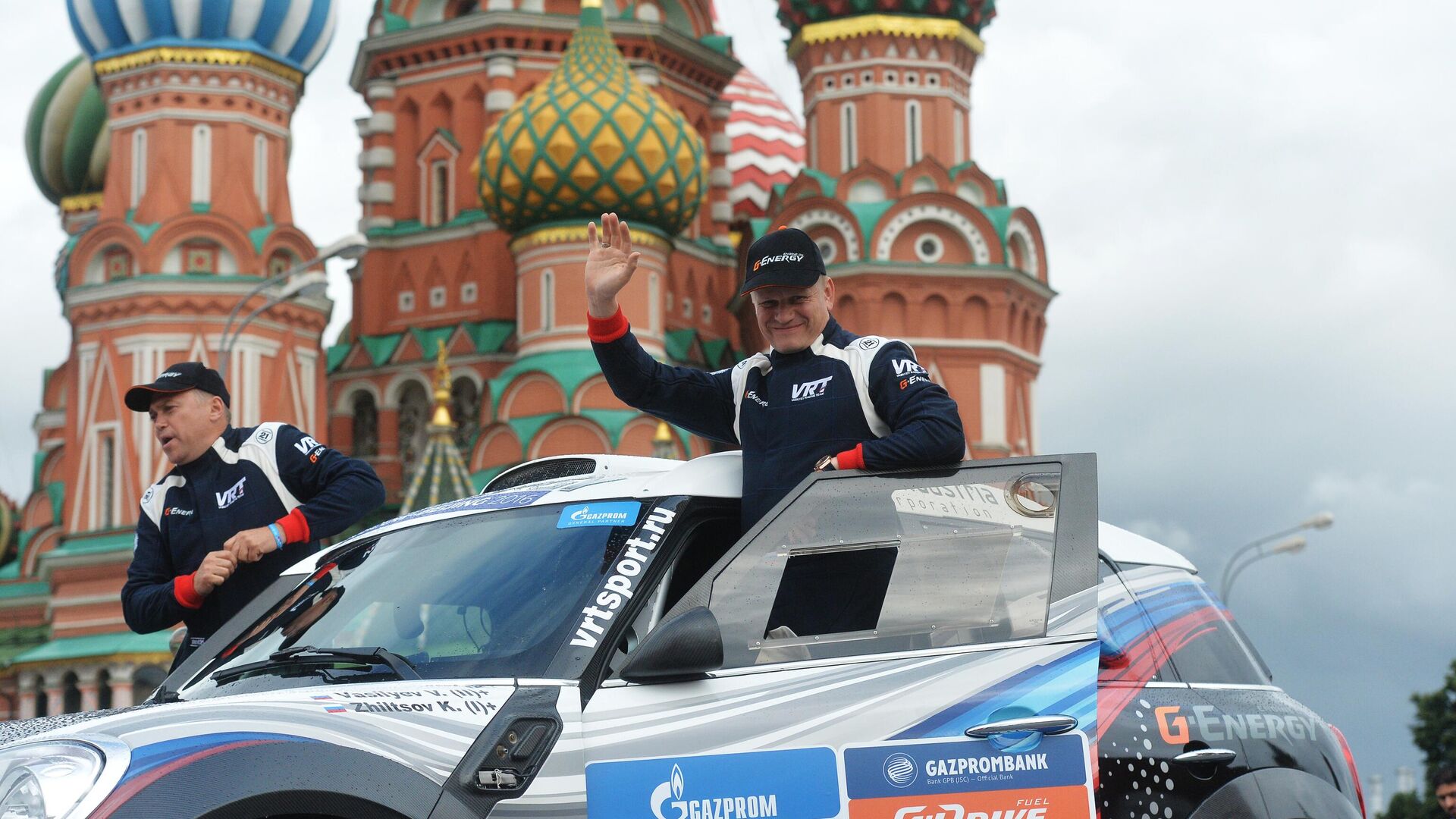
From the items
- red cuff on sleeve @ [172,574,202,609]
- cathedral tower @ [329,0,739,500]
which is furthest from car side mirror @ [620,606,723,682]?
cathedral tower @ [329,0,739,500]

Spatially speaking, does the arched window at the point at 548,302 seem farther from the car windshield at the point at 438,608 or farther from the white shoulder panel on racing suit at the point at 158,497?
the car windshield at the point at 438,608

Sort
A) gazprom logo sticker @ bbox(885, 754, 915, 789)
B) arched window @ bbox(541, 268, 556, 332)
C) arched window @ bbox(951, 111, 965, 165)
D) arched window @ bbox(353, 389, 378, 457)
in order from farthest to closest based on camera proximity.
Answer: arched window @ bbox(353, 389, 378, 457) → arched window @ bbox(951, 111, 965, 165) → arched window @ bbox(541, 268, 556, 332) → gazprom logo sticker @ bbox(885, 754, 915, 789)

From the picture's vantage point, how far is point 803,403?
550cm

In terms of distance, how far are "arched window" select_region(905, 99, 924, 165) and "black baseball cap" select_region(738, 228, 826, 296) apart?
3108 cm

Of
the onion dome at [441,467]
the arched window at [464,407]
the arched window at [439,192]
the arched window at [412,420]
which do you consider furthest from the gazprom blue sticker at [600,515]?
the arched window at [439,192]

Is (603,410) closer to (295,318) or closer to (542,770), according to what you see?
(295,318)

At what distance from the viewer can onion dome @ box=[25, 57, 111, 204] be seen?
145ft

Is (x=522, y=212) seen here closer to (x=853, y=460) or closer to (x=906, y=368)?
(x=906, y=368)

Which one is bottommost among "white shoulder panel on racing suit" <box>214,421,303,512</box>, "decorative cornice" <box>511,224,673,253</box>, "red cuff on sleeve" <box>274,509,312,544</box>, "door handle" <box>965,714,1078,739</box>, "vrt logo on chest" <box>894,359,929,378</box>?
"door handle" <box>965,714,1078,739</box>

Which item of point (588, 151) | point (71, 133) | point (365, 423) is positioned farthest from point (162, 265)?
point (71, 133)

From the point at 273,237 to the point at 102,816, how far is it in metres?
31.0

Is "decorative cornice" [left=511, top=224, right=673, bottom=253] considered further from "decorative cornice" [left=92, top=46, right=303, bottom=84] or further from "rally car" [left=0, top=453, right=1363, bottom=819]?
"rally car" [left=0, top=453, right=1363, bottom=819]

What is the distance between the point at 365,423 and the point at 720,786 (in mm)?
35030

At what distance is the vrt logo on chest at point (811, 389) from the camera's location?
550 centimetres
